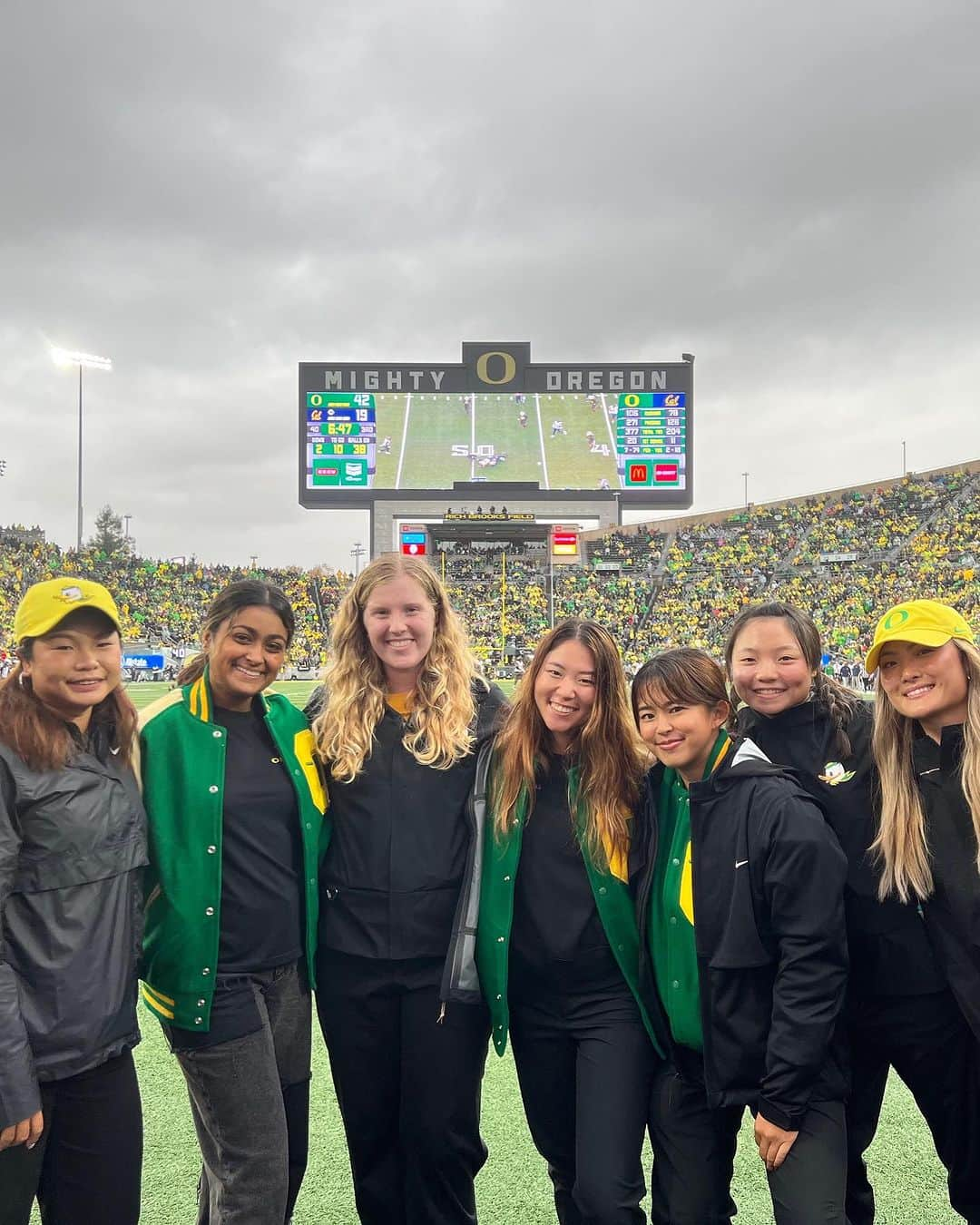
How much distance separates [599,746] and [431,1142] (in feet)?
3.72

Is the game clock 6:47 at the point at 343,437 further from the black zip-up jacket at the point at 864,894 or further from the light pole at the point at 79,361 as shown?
the black zip-up jacket at the point at 864,894

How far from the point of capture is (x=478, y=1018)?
250 centimetres

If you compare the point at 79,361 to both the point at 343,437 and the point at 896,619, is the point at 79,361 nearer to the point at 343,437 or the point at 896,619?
the point at 343,437

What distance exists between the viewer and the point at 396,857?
99.5 inches

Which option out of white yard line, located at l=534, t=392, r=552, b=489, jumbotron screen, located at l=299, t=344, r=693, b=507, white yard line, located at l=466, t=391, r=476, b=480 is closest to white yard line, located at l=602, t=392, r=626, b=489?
jumbotron screen, located at l=299, t=344, r=693, b=507

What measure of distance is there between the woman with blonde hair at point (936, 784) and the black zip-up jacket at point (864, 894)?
5 centimetres

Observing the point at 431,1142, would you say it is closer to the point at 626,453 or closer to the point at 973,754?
the point at 973,754

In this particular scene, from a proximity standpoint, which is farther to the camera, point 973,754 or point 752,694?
point 752,694

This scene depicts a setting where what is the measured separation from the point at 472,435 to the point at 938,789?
3252cm

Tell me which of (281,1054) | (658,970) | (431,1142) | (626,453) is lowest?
(431,1142)

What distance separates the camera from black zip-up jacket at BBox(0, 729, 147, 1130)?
1.99m

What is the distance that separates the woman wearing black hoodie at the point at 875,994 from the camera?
7.79 ft

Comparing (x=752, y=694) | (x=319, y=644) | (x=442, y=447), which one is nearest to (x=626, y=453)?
(x=442, y=447)

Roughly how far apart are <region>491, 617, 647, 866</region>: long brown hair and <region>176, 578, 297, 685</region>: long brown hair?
27.6 inches
